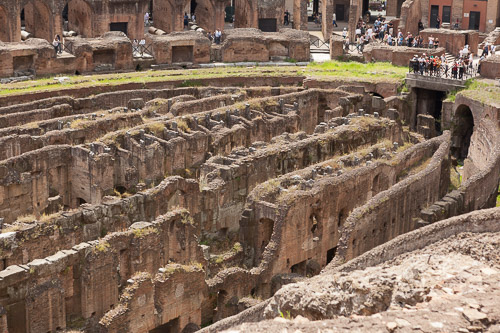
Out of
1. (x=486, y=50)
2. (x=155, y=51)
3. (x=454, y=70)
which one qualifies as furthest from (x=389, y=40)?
(x=155, y=51)

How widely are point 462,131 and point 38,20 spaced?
78.6ft

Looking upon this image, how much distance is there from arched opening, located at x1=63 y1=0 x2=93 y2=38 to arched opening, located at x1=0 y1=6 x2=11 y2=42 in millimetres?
4978

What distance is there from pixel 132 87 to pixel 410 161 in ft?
53.2

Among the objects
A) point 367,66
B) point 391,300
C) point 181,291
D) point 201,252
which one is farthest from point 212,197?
point 367,66

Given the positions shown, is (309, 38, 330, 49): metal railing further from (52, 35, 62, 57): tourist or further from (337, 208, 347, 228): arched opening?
(337, 208, 347, 228): arched opening

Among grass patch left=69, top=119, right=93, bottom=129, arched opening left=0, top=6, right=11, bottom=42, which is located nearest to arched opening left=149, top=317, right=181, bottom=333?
grass patch left=69, top=119, right=93, bottom=129

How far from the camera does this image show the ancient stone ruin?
858 inches

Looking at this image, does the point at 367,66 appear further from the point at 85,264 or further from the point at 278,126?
the point at 85,264

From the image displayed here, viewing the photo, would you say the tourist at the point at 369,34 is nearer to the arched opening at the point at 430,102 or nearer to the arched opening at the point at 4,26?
the arched opening at the point at 430,102

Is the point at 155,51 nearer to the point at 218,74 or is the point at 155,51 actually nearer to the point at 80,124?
the point at 218,74

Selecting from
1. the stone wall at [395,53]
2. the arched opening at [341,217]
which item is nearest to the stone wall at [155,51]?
the stone wall at [395,53]

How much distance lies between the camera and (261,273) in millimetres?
25500

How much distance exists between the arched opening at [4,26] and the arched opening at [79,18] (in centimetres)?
498

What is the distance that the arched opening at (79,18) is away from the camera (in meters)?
50.4
